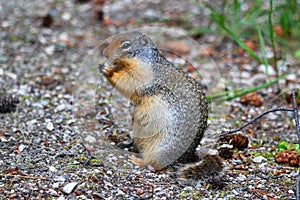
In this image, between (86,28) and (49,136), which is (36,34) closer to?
(86,28)

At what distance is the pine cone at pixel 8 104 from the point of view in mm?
3967

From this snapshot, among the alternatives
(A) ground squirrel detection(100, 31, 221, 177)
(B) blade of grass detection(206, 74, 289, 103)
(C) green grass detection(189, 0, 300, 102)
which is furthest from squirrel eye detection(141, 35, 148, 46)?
(C) green grass detection(189, 0, 300, 102)

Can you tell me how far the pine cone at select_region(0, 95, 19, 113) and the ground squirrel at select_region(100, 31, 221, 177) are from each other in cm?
101

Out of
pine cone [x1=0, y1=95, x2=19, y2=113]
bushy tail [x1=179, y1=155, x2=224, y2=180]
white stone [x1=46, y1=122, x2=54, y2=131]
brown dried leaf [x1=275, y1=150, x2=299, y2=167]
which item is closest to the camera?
bushy tail [x1=179, y1=155, x2=224, y2=180]

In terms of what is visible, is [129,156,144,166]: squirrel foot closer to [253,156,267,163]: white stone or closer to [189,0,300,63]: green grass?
[253,156,267,163]: white stone

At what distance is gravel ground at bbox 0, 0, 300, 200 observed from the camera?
3236 mm

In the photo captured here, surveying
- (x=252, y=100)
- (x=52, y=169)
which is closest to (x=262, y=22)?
(x=252, y=100)

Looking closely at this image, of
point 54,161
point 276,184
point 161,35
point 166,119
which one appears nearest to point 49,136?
point 54,161

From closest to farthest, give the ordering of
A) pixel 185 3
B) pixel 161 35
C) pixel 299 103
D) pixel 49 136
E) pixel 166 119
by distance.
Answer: pixel 166 119 < pixel 49 136 < pixel 299 103 < pixel 161 35 < pixel 185 3

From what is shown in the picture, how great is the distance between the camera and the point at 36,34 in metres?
5.43

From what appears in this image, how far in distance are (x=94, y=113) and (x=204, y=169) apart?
1.12m

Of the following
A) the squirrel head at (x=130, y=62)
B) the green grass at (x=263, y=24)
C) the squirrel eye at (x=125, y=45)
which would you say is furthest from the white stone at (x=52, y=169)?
the green grass at (x=263, y=24)

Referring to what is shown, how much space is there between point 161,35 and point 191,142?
7.11ft

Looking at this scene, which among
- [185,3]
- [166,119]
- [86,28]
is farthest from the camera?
[185,3]
